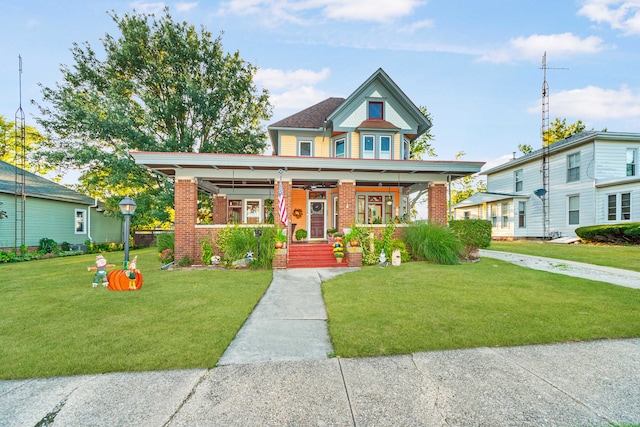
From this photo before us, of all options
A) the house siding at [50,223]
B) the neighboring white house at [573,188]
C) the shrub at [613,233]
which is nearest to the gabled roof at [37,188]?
the house siding at [50,223]

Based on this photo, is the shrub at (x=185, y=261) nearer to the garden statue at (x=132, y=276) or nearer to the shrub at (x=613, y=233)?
the garden statue at (x=132, y=276)

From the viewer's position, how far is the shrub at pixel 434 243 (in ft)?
35.6

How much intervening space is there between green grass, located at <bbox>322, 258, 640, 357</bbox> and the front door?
8.01 meters

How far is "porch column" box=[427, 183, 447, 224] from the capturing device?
13.0 metres

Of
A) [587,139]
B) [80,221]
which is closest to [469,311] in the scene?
[587,139]

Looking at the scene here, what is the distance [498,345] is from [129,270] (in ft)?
26.6

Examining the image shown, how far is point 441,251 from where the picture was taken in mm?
10930

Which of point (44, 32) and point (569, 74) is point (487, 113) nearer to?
point (569, 74)

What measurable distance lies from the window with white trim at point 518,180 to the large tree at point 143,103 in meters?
22.0

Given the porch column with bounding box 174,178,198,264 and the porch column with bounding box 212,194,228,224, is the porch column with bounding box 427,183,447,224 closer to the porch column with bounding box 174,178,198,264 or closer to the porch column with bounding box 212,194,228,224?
the porch column with bounding box 174,178,198,264

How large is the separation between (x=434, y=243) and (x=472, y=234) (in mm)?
1928

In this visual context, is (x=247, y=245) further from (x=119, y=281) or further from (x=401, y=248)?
(x=401, y=248)

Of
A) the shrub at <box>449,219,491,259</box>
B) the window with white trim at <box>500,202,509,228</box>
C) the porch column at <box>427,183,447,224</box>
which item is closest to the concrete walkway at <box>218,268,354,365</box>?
the shrub at <box>449,219,491,259</box>

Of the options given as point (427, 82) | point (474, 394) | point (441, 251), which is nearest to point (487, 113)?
point (427, 82)
